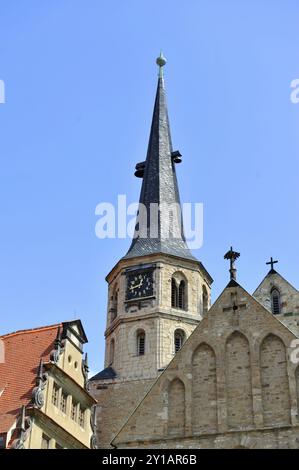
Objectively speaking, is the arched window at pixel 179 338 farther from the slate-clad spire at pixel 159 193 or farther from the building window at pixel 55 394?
the building window at pixel 55 394

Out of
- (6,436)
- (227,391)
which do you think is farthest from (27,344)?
(227,391)

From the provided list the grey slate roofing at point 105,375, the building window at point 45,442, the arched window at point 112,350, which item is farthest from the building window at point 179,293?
the building window at point 45,442

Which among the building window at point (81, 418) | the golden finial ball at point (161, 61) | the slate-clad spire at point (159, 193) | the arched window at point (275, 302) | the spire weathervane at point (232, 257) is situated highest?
the golden finial ball at point (161, 61)

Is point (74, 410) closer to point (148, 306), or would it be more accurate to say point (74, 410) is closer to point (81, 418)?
point (81, 418)

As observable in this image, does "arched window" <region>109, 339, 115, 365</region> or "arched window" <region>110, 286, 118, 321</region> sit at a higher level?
"arched window" <region>110, 286, 118, 321</region>

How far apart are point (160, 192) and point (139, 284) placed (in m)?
6.28

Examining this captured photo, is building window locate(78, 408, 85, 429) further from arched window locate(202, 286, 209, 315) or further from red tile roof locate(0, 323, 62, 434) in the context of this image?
arched window locate(202, 286, 209, 315)

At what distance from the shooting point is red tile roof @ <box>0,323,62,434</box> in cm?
2120

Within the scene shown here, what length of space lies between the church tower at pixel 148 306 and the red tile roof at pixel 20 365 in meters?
8.64

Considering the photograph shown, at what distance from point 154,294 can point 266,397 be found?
661 inches

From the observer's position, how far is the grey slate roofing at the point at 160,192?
37.1m

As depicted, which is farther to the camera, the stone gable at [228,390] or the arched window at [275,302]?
the arched window at [275,302]

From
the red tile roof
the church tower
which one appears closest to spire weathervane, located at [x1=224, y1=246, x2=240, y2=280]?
the red tile roof

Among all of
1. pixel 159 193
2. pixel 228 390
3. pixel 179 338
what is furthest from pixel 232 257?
pixel 159 193
